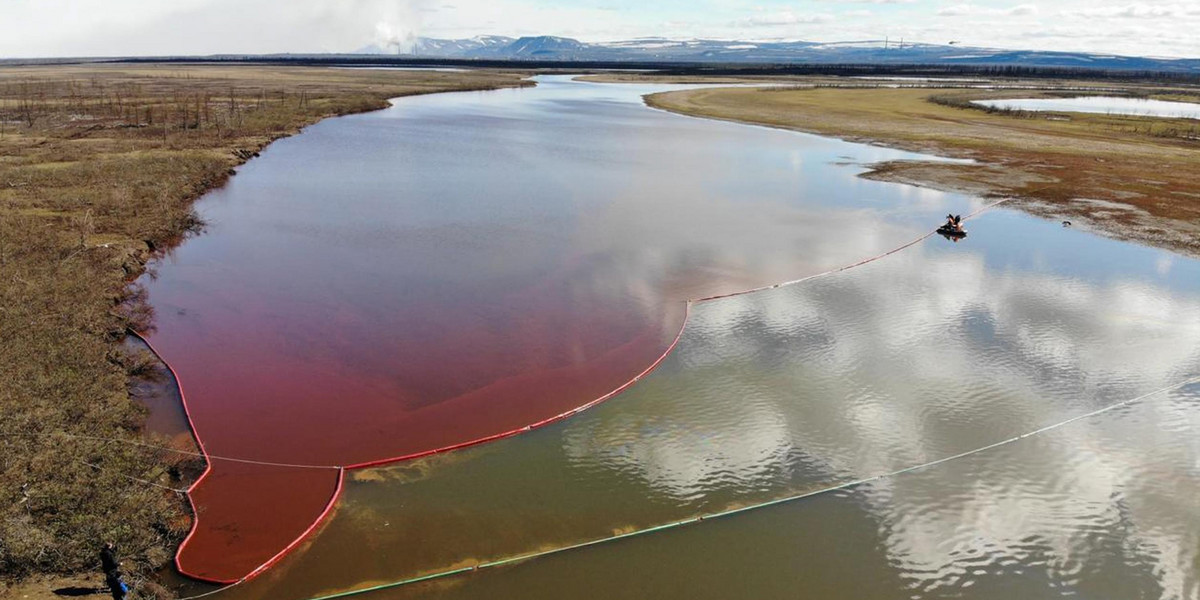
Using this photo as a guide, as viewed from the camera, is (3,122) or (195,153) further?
(3,122)

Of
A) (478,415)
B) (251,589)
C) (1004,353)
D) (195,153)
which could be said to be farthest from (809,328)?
(195,153)

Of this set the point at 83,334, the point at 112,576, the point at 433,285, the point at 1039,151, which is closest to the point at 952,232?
the point at 433,285

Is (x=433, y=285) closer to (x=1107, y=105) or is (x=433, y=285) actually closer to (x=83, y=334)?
(x=83, y=334)

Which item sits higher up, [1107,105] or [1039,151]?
[1107,105]

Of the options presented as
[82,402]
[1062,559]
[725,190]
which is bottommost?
[1062,559]

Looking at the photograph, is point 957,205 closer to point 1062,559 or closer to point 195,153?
point 1062,559

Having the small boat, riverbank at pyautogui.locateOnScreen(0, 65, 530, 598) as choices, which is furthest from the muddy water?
the small boat
